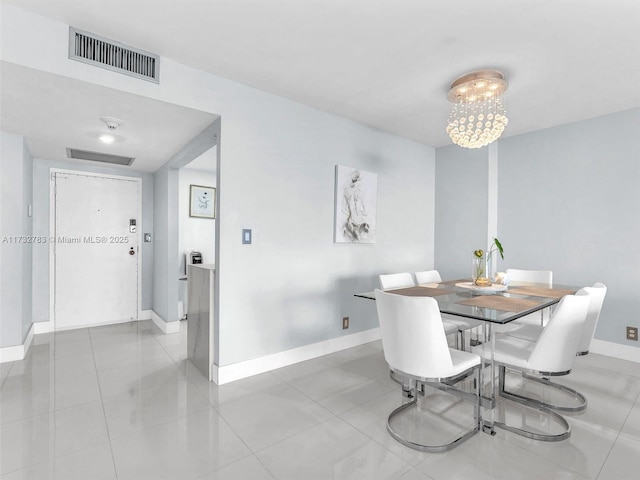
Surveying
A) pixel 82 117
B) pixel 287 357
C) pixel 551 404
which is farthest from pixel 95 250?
pixel 551 404

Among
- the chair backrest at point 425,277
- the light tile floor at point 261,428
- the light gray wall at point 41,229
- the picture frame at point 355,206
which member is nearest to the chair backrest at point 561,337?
the light tile floor at point 261,428

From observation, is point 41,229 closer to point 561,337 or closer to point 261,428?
point 261,428

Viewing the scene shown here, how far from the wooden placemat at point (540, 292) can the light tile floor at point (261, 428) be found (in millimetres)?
787

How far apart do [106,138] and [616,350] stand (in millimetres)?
5616

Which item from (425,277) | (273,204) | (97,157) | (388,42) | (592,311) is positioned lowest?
(592,311)

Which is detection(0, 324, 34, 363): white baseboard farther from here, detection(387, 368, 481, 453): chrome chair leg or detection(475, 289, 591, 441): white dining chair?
detection(475, 289, 591, 441): white dining chair

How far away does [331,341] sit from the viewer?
11.6 feet

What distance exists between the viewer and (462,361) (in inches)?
78.5

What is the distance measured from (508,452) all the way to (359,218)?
8.11ft

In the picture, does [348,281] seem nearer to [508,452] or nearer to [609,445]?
[508,452]

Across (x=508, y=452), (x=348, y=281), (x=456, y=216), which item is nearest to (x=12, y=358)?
(x=348, y=281)

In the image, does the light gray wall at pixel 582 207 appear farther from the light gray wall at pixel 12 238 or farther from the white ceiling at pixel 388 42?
the light gray wall at pixel 12 238

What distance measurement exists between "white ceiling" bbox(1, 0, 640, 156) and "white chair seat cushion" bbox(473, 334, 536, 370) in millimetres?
2051

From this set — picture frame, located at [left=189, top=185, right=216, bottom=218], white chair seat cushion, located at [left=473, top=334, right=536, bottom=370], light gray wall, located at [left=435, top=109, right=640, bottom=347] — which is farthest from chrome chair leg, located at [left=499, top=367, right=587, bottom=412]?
picture frame, located at [left=189, top=185, right=216, bottom=218]
